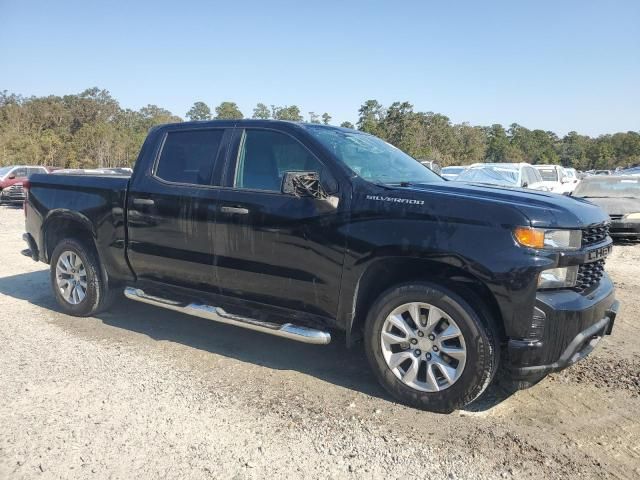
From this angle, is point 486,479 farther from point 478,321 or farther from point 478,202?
point 478,202

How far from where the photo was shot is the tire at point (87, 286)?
5469 mm

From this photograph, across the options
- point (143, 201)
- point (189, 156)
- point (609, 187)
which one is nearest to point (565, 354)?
point (189, 156)

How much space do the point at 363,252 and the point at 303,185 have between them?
2.13 ft

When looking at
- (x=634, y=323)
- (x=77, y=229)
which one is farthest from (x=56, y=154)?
(x=634, y=323)

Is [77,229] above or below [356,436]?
above

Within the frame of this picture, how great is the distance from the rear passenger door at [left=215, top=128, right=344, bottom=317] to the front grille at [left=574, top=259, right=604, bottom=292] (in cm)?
158

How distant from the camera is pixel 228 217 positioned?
14.1ft

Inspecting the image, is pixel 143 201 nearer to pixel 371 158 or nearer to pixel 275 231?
pixel 275 231

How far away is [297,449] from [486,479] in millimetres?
1065

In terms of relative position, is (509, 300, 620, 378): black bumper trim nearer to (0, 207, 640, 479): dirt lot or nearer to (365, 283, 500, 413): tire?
(365, 283, 500, 413): tire

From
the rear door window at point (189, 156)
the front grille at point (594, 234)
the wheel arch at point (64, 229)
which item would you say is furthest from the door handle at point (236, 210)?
the front grille at point (594, 234)

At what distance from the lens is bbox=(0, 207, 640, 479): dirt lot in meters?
2.93

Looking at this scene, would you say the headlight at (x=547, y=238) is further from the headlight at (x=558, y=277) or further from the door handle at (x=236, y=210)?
the door handle at (x=236, y=210)

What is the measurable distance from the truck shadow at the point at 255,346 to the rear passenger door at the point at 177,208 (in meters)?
0.62
